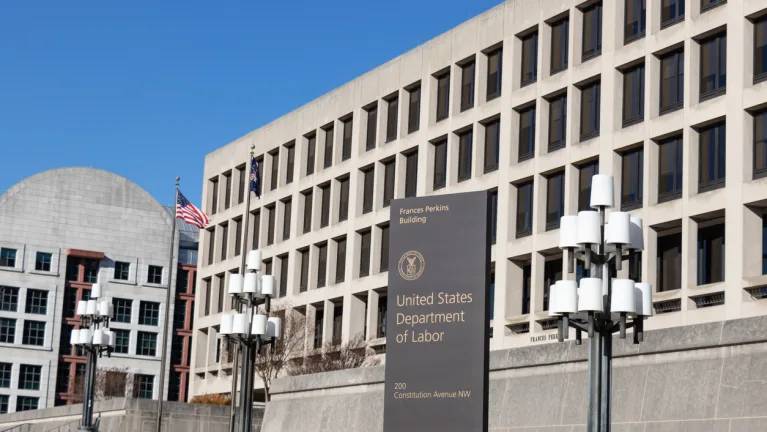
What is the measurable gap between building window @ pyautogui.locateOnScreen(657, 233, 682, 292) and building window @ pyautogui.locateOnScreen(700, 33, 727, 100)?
17.6ft

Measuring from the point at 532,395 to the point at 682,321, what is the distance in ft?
62.8

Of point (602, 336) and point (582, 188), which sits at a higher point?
point (582, 188)

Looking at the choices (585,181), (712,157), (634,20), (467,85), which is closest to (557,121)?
(585,181)

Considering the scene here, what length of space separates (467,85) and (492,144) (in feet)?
11.5

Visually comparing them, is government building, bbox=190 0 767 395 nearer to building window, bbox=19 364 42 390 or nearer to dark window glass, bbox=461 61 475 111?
dark window glass, bbox=461 61 475 111

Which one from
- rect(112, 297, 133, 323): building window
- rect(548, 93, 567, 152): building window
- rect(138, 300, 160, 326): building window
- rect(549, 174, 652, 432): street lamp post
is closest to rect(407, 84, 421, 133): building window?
rect(548, 93, 567, 152): building window

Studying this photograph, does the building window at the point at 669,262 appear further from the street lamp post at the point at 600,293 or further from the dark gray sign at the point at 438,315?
the street lamp post at the point at 600,293

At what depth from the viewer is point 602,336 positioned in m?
20.0

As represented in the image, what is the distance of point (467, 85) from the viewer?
59906mm

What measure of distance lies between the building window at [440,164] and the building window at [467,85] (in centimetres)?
209

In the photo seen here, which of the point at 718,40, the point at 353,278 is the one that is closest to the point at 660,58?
the point at 718,40

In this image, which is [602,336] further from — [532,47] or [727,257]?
[532,47]

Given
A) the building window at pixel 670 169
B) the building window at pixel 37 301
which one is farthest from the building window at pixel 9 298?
the building window at pixel 670 169

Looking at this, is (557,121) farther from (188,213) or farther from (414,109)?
(188,213)
